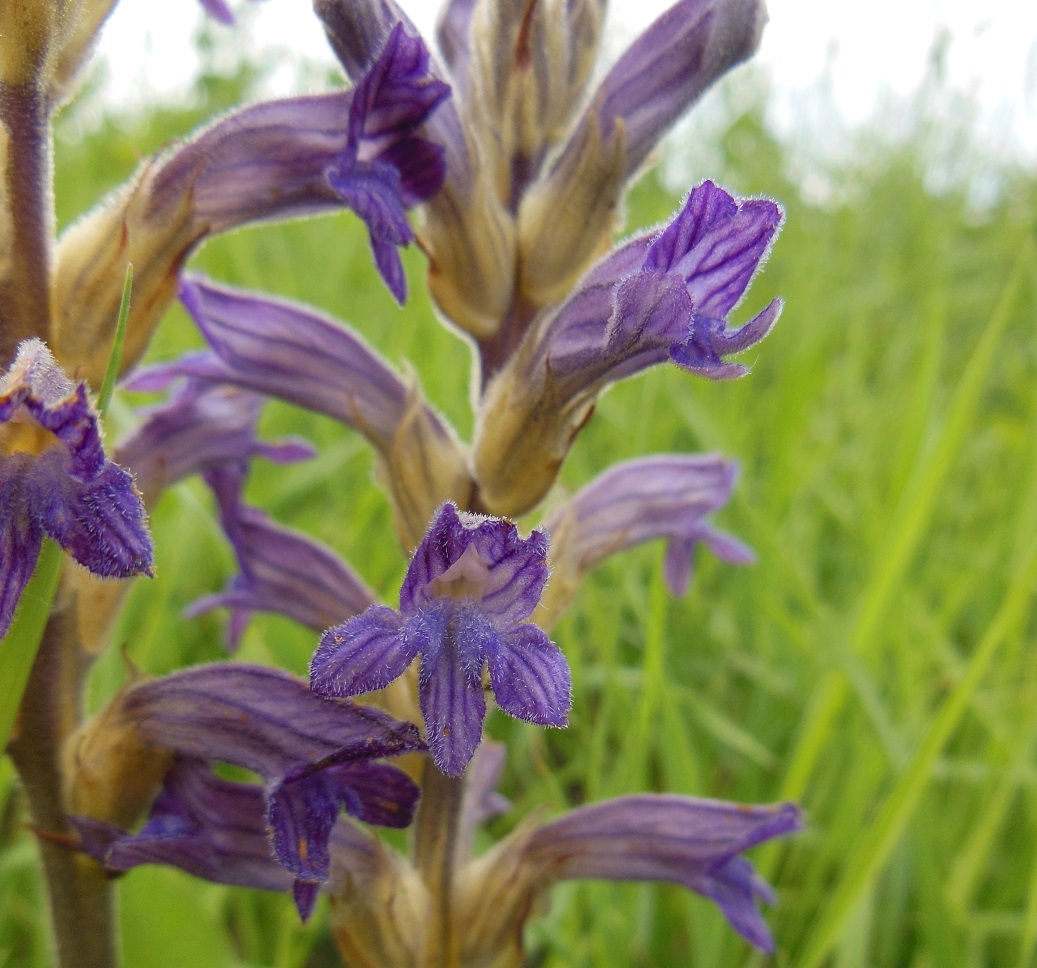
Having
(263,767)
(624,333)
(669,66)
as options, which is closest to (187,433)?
(263,767)

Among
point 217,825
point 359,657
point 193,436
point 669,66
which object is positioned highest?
point 669,66

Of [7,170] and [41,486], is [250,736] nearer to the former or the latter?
[41,486]

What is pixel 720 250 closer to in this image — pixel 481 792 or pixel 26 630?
pixel 26 630

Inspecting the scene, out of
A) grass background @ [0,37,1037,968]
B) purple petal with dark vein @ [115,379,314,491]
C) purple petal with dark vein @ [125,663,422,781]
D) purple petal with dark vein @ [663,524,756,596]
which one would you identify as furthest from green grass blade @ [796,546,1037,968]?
purple petal with dark vein @ [115,379,314,491]

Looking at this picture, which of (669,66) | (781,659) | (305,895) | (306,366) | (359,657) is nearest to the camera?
(359,657)

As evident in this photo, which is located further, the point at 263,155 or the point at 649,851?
the point at 649,851

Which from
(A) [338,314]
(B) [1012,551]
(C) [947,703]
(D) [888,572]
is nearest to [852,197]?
(A) [338,314]
